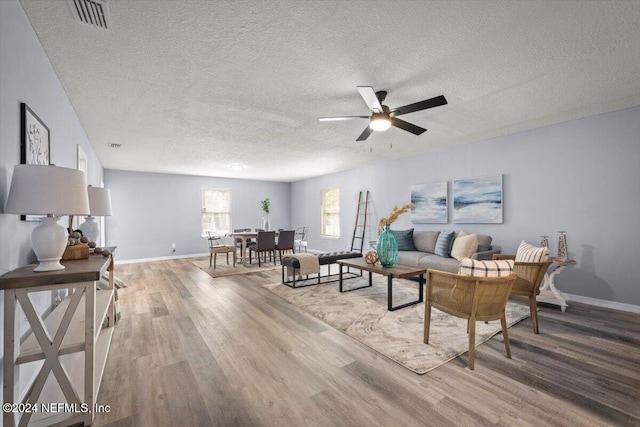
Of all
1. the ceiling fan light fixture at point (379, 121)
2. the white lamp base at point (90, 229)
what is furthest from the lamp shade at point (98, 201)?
the ceiling fan light fixture at point (379, 121)

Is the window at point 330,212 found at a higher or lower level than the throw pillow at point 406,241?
higher

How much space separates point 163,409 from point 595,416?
274 cm

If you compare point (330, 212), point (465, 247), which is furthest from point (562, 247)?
point (330, 212)

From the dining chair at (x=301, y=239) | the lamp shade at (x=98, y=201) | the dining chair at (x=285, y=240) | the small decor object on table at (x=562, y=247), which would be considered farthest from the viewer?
the dining chair at (x=301, y=239)

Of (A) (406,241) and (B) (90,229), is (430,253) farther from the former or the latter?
(B) (90,229)

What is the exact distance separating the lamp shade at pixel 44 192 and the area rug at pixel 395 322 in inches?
100

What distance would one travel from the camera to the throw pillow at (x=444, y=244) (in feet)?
16.0

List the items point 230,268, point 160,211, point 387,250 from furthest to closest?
point 160,211
point 230,268
point 387,250

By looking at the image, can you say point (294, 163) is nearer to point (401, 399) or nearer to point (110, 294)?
point (110, 294)

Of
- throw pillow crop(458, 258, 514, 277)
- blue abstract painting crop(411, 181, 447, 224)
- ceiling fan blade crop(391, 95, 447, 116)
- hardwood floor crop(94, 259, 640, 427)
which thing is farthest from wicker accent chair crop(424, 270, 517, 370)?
blue abstract painting crop(411, 181, 447, 224)

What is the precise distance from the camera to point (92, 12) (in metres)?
1.87

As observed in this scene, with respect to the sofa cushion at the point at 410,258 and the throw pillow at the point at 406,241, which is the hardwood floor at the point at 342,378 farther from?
the throw pillow at the point at 406,241

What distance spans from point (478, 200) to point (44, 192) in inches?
223

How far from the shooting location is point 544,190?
4.29 meters
